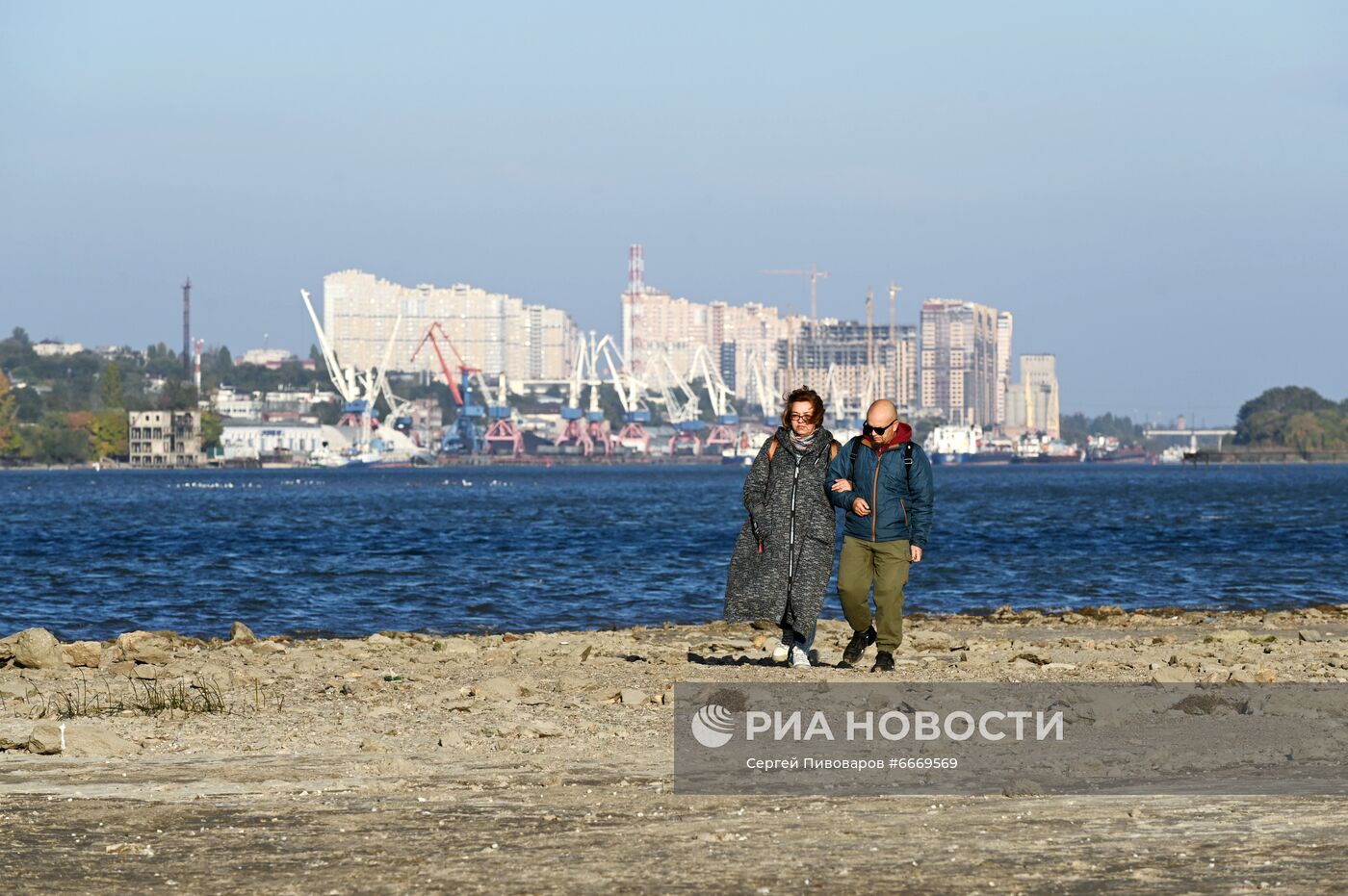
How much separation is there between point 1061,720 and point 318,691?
13.4 feet

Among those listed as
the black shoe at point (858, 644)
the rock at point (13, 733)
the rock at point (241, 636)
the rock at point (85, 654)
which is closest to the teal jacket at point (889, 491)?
the black shoe at point (858, 644)

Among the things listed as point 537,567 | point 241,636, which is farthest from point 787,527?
point 537,567

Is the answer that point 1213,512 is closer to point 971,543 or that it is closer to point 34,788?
point 971,543

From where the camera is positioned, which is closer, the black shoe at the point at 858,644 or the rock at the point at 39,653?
the black shoe at the point at 858,644

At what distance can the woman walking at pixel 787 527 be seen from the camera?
9.92 m

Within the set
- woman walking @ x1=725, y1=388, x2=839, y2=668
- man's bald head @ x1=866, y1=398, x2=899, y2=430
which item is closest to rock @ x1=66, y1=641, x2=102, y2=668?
woman walking @ x1=725, y1=388, x2=839, y2=668

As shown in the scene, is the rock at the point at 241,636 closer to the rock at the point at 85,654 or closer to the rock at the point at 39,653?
the rock at the point at 85,654

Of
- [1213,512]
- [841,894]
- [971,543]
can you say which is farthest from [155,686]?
[1213,512]

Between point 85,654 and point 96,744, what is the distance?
4.86 metres

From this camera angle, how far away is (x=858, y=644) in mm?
10547

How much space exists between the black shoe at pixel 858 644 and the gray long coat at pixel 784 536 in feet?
1.85

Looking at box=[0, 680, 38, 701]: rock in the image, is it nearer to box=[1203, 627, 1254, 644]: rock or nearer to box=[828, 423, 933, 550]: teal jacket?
box=[828, 423, 933, 550]: teal jacket

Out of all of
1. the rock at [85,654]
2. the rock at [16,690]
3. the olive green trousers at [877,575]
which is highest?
the olive green trousers at [877,575]

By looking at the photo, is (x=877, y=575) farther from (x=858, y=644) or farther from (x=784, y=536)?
(x=858, y=644)
